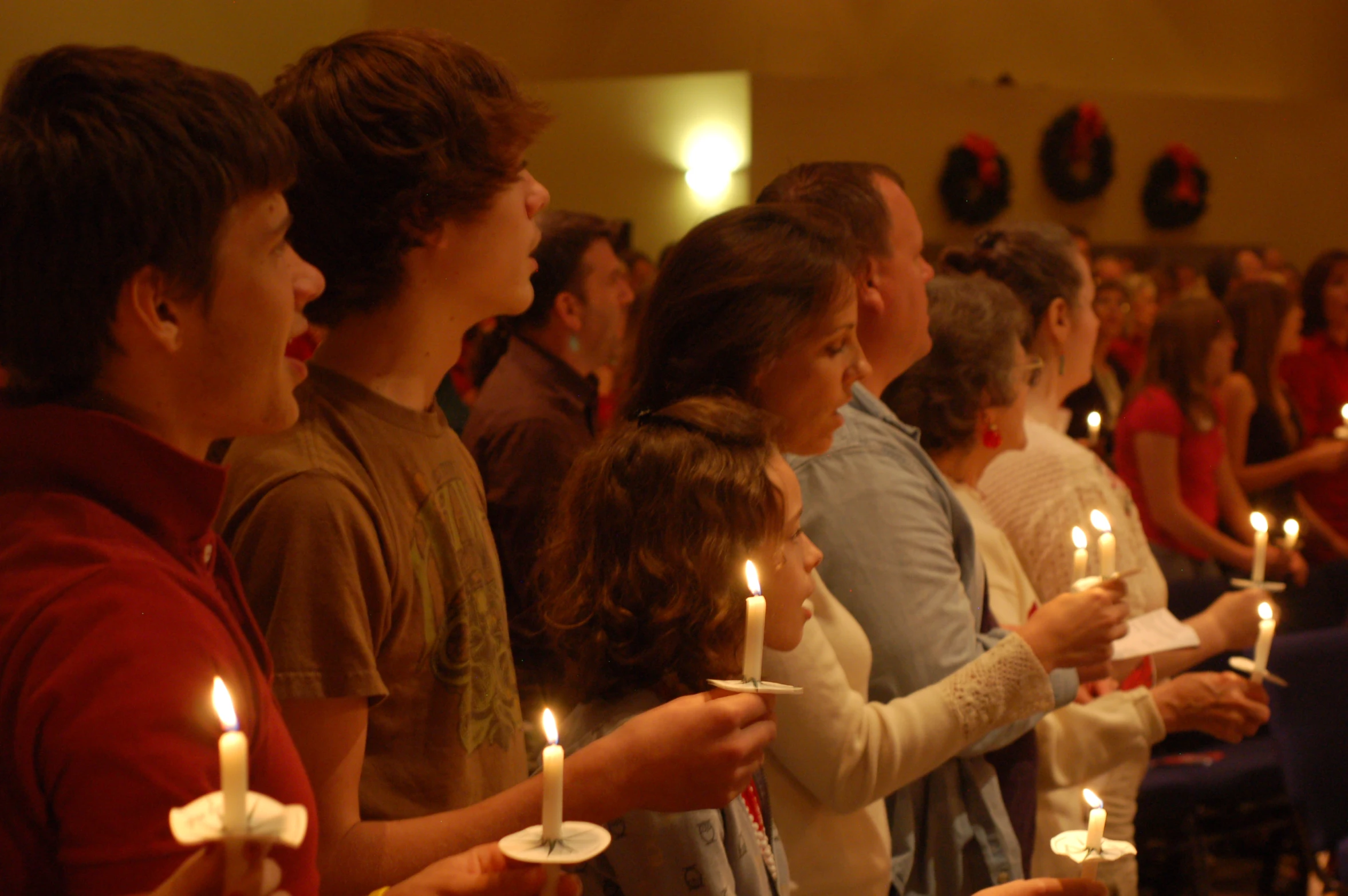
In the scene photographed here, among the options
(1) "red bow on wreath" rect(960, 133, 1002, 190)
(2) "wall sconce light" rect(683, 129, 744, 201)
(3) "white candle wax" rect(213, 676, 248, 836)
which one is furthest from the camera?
(1) "red bow on wreath" rect(960, 133, 1002, 190)

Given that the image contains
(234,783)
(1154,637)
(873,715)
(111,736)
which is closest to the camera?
(234,783)

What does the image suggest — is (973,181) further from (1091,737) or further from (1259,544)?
(1091,737)

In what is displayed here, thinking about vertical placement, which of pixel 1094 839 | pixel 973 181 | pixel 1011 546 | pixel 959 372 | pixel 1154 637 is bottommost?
pixel 1154 637

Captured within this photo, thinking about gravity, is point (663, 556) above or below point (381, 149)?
below

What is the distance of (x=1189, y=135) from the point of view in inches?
364

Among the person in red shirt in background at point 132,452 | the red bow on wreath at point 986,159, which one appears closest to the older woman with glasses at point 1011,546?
the person in red shirt in background at point 132,452

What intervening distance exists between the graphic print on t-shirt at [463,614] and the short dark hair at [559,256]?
1.80 m

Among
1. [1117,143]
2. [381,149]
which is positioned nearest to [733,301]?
[381,149]

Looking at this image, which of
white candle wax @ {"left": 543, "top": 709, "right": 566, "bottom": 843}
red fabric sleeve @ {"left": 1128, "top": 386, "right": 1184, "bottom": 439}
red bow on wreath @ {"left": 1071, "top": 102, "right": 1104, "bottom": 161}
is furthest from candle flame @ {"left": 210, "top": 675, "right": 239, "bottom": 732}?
red bow on wreath @ {"left": 1071, "top": 102, "right": 1104, "bottom": 161}

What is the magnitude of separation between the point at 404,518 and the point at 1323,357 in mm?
4869

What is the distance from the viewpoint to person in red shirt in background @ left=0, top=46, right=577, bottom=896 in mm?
762

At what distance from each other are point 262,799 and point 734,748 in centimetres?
55

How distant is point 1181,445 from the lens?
165 inches

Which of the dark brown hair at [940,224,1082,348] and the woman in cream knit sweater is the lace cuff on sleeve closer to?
the woman in cream knit sweater
